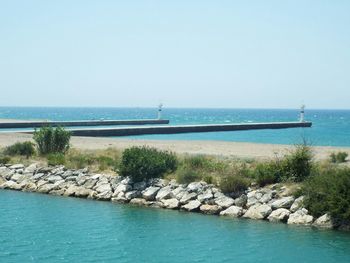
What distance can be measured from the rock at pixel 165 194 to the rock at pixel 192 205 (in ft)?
3.78

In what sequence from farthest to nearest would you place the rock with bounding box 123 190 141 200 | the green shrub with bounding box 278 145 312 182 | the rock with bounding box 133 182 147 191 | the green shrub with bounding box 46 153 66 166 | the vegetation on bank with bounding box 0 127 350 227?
the green shrub with bounding box 46 153 66 166, the rock with bounding box 133 182 147 191, the rock with bounding box 123 190 141 200, the green shrub with bounding box 278 145 312 182, the vegetation on bank with bounding box 0 127 350 227

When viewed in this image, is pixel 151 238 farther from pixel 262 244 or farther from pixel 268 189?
pixel 268 189

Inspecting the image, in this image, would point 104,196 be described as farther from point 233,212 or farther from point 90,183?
point 233,212

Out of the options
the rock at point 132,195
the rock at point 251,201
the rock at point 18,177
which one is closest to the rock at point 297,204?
the rock at point 251,201

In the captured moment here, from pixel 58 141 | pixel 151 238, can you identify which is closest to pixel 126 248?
pixel 151 238

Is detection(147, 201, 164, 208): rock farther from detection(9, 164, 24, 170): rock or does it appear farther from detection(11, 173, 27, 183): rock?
detection(9, 164, 24, 170): rock

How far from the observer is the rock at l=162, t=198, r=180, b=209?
944 inches

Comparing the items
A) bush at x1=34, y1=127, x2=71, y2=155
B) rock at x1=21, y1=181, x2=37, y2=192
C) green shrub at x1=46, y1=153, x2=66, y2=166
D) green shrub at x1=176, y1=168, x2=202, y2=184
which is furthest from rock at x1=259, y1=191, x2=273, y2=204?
bush at x1=34, y1=127, x2=71, y2=155

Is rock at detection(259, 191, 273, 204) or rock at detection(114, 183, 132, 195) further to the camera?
rock at detection(114, 183, 132, 195)

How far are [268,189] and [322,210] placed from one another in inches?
117

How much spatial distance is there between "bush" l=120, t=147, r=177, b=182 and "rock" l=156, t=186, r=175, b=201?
5.44 feet

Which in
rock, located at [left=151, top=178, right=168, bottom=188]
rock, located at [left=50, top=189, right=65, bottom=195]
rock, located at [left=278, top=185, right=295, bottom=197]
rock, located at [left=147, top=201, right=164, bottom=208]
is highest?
rock, located at [left=278, top=185, right=295, bottom=197]

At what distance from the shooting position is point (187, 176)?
84.1 ft

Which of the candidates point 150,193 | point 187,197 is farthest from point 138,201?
point 187,197
